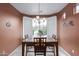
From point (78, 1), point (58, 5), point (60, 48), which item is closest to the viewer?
point (78, 1)

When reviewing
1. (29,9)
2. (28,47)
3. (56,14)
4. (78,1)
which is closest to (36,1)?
(29,9)

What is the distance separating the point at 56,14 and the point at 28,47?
756 mm

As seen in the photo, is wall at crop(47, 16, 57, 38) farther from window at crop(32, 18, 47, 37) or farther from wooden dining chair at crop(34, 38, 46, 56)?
wooden dining chair at crop(34, 38, 46, 56)

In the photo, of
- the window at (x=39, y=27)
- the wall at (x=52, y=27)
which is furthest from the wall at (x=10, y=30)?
the wall at (x=52, y=27)

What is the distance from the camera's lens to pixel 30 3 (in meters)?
2.22

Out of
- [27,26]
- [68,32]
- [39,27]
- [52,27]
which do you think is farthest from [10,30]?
[68,32]

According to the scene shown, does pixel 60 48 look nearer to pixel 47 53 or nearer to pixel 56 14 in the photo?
pixel 47 53

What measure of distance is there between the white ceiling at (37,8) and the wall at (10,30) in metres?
0.11

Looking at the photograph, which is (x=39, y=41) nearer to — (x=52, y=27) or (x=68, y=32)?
(x=52, y=27)

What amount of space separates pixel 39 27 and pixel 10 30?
19.3 inches

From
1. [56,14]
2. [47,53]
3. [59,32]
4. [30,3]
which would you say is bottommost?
[47,53]

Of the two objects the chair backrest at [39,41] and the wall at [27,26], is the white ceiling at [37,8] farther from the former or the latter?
the chair backrest at [39,41]

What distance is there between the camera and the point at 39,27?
7.82 ft

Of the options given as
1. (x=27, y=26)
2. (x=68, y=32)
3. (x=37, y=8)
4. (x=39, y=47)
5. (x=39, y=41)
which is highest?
(x=37, y=8)
